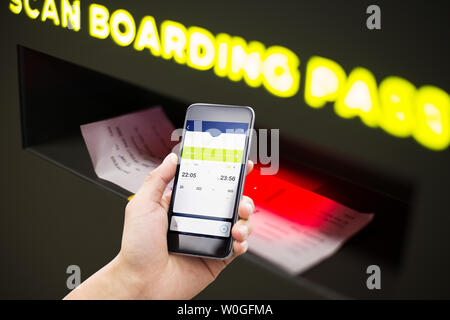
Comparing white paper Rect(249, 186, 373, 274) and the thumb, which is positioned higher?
the thumb

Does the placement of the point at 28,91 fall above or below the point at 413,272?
above

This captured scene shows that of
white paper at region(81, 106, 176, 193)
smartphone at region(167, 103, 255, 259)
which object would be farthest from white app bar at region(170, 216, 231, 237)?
white paper at region(81, 106, 176, 193)

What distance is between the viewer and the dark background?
0.47 metres

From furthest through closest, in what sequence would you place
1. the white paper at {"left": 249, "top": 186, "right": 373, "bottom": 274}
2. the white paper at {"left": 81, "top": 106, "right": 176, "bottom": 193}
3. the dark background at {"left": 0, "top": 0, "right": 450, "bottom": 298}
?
1. the white paper at {"left": 81, "top": 106, "right": 176, "bottom": 193}
2. the white paper at {"left": 249, "top": 186, "right": 373, "bottom": 274}
3. the dark background at {"left": 0, "top": 0, "right": 450, "bottom": 298}

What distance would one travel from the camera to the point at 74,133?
3.41 feet

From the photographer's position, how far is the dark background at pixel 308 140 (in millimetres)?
466

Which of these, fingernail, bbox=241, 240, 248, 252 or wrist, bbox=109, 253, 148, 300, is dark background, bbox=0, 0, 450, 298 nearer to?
fingernail, bbox=241, 240, 248, 252

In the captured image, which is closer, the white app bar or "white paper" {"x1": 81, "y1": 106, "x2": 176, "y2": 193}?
the white app bar

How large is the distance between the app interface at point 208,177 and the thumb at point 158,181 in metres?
0.02

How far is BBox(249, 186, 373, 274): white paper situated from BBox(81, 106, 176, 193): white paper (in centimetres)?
28

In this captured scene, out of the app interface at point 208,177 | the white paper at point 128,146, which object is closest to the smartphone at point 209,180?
the app interface at point 208,177

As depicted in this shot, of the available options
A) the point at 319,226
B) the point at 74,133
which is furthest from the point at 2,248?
the point at 319,226

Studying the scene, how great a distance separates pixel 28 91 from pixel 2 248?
1.57 ft
